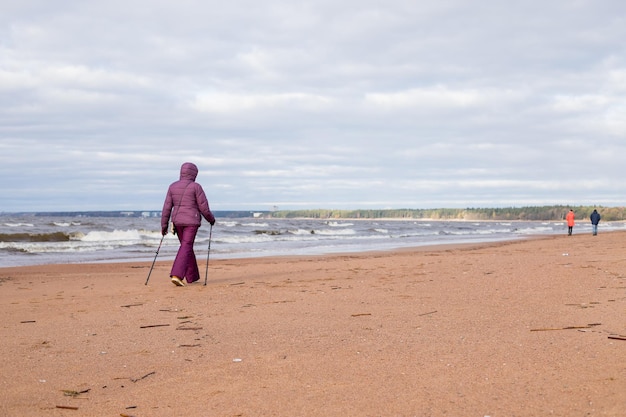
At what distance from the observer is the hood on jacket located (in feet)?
35.2

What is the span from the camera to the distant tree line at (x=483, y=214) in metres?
118

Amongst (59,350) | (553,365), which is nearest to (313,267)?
(59,350)

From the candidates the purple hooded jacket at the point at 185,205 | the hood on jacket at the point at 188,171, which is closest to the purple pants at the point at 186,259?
the purple hooded jacket at the point at 185,205

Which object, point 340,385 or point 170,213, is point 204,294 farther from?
point 340,385

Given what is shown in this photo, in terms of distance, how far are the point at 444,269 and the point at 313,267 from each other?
3.20 m

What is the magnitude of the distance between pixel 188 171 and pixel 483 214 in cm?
14184

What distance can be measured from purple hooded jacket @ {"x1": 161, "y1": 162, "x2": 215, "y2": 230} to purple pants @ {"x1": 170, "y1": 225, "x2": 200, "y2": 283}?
15 centimetres

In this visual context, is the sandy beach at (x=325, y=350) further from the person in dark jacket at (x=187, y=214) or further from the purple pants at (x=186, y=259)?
the person in dark jacket at (x=187, y=214)

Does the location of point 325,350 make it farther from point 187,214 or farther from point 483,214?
point 483,214

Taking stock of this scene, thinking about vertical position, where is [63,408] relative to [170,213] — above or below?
below

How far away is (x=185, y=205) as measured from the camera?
415 inches

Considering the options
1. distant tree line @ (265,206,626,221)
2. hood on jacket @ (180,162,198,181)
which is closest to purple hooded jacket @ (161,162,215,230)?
hood on jacket @ (180,162,198,181)

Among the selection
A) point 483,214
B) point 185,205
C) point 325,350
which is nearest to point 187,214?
point 185,205

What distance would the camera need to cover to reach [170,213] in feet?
35.0
